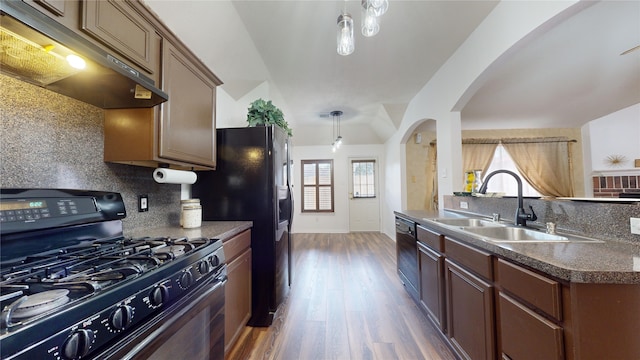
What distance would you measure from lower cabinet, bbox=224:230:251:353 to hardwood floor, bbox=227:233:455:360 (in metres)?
0.20

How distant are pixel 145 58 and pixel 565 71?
14.1ft

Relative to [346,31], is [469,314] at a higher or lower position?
lower

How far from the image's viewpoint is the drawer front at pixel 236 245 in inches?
62.4

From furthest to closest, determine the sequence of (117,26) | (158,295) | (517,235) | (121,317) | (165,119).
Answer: (517,235) → (165,119) → (117,26) → (158,295) → (121,317)

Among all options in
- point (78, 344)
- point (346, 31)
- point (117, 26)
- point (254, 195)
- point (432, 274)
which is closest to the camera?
point (78, 344)

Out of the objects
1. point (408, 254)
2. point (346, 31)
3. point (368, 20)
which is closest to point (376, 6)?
point (368, 20)

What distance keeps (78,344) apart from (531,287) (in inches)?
58.7

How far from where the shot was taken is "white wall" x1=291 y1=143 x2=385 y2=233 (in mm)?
6391

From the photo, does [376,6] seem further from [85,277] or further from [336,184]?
[336,184]

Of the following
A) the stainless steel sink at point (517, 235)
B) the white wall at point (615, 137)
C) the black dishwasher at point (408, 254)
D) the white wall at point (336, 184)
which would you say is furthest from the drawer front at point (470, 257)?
the white wall at point (615, 137)

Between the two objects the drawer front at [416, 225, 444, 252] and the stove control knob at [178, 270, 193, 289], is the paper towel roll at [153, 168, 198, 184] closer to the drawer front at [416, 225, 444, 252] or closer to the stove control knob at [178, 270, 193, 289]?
the stove control knob at [178, 270, 193, 289]

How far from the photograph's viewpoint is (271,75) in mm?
3203

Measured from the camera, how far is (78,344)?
22.6 inches

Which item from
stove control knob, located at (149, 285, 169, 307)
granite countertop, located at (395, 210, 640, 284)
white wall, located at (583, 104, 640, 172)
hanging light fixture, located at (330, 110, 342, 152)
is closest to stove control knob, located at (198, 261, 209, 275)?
stove control knob, located at (149, 285, 169, 307)
